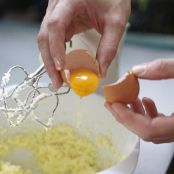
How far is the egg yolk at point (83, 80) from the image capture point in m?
0.60

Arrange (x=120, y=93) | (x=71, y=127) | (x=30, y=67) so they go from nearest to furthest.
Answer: (x=120, y=93) < (x=71, y=127) < (x=30, y=67)

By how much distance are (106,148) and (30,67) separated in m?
0.37

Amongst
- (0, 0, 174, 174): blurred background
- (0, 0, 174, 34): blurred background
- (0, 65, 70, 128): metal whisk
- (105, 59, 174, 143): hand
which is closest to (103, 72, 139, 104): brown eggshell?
(105, 59, 174, 143): hand

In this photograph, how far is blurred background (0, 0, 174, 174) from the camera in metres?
1.05

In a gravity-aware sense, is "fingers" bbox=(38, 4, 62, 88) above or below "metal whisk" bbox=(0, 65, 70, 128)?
above

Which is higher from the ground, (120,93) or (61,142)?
(120,93)

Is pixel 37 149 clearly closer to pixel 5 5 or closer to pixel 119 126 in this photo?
pixel 119 126

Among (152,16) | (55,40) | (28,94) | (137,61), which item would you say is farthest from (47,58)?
(152,16)

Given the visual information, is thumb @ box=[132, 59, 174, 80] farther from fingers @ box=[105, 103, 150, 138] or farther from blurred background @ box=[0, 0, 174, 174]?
blurred background @ box=[0, 0, 174, 174]

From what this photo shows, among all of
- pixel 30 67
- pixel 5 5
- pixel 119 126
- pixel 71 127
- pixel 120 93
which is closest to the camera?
pixel 120 93

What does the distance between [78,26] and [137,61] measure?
0.42 m

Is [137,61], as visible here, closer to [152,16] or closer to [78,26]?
[152,16]

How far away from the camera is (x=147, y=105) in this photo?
2.05 ft

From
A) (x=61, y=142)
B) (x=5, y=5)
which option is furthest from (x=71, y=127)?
(x=5, y=5)
